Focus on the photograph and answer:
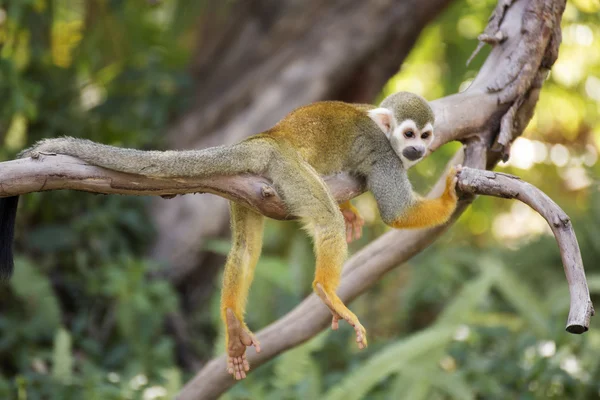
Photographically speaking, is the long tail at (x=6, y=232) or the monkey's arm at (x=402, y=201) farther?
the monkey's arm at (x=402, y=201)

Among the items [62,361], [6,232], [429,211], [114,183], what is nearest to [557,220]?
[429,211]

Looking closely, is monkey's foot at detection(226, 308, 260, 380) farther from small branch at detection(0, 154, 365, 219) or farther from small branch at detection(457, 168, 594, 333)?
small branch at detection(457, 168, 594, 333)

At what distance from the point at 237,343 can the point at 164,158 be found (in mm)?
913

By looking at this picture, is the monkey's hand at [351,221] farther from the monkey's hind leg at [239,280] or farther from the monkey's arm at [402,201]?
the monkey's hind leg at [239,280]

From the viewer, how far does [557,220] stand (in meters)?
2.47

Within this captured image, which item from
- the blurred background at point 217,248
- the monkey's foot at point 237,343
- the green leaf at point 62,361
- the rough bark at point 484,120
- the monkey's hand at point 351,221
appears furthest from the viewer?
the blurred background at point 217,248

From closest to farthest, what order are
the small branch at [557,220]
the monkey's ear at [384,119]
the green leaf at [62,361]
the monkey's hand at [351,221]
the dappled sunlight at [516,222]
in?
the small branch at [557,220]
the monkey's ear at [384,119]
the monkey's hand at [351,221]
the green leaf at [62,361]
the dappled sunlight at [516,222]

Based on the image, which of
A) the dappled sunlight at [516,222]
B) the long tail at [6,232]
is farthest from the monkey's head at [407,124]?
the dappled sunlight at [516,222]

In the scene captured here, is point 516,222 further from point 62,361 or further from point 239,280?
point 239,280

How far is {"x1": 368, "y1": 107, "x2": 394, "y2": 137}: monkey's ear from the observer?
3.12m

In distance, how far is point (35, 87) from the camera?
196 inches

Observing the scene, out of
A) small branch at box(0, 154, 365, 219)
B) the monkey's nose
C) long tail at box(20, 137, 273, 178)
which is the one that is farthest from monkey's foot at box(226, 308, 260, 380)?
the monkey's nose

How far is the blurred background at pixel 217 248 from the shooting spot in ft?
15.3

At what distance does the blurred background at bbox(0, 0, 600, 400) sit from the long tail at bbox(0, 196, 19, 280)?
173 centimetres
